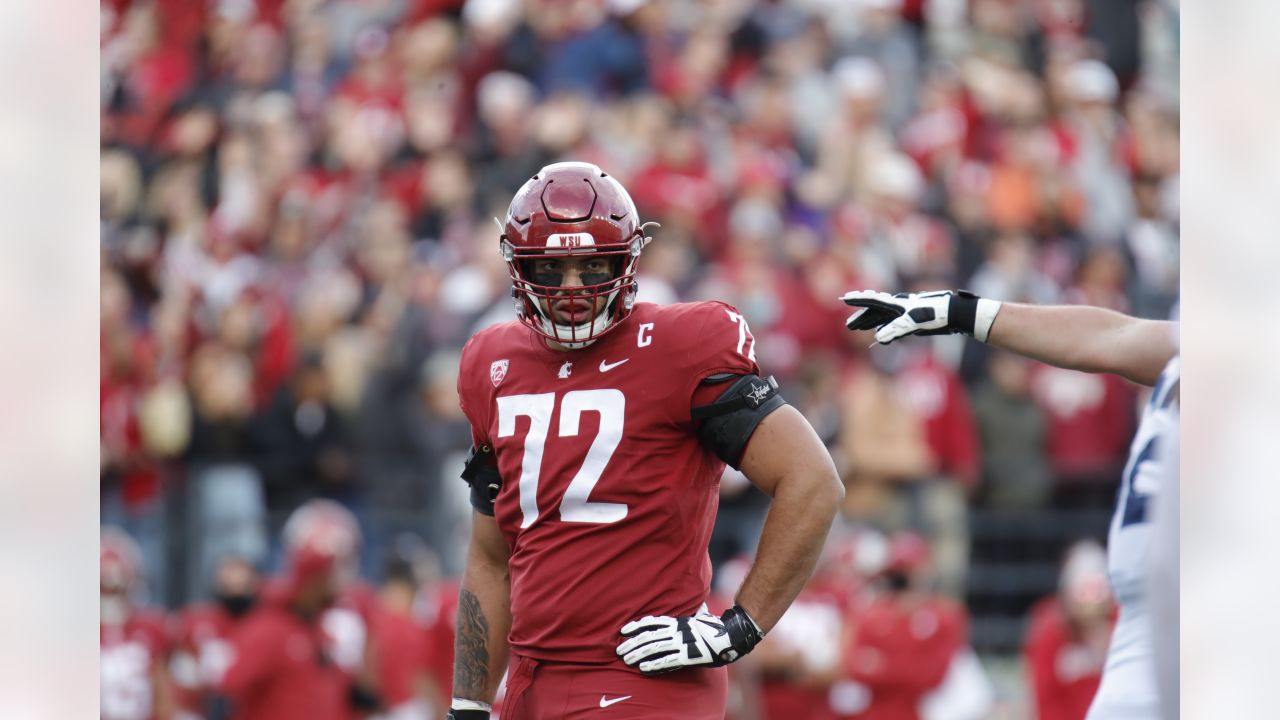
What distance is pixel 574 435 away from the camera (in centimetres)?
381

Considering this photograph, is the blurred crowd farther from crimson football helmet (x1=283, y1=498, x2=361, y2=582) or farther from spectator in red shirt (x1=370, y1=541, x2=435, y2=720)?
spectator in red shirt (x1=370, y1=541, x2=435, y2=720)

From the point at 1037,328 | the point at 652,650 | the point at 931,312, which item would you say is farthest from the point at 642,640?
the point at 1037,328

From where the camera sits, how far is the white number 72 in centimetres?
378

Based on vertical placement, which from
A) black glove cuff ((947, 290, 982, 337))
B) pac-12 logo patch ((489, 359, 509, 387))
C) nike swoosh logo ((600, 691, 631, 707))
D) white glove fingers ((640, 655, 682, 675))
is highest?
black glove cuff ((947, 290, 982, 337))

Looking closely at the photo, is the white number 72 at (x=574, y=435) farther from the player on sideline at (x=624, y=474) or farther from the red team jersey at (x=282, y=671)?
the red team jersey at (x=282, y=671)

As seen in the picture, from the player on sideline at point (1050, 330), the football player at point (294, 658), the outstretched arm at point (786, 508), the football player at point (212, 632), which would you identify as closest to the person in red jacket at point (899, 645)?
the football player at point (294, 658)

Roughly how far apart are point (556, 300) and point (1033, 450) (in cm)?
620

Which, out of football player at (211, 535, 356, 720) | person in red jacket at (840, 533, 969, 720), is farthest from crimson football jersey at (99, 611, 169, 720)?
person in red jacket at (840, 533, 969, 720)

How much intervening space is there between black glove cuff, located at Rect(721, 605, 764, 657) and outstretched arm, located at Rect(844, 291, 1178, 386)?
735mm

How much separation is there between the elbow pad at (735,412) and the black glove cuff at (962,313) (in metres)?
0.52

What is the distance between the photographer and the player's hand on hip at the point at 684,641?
3652mm

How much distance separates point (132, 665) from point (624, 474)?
6.19 m
